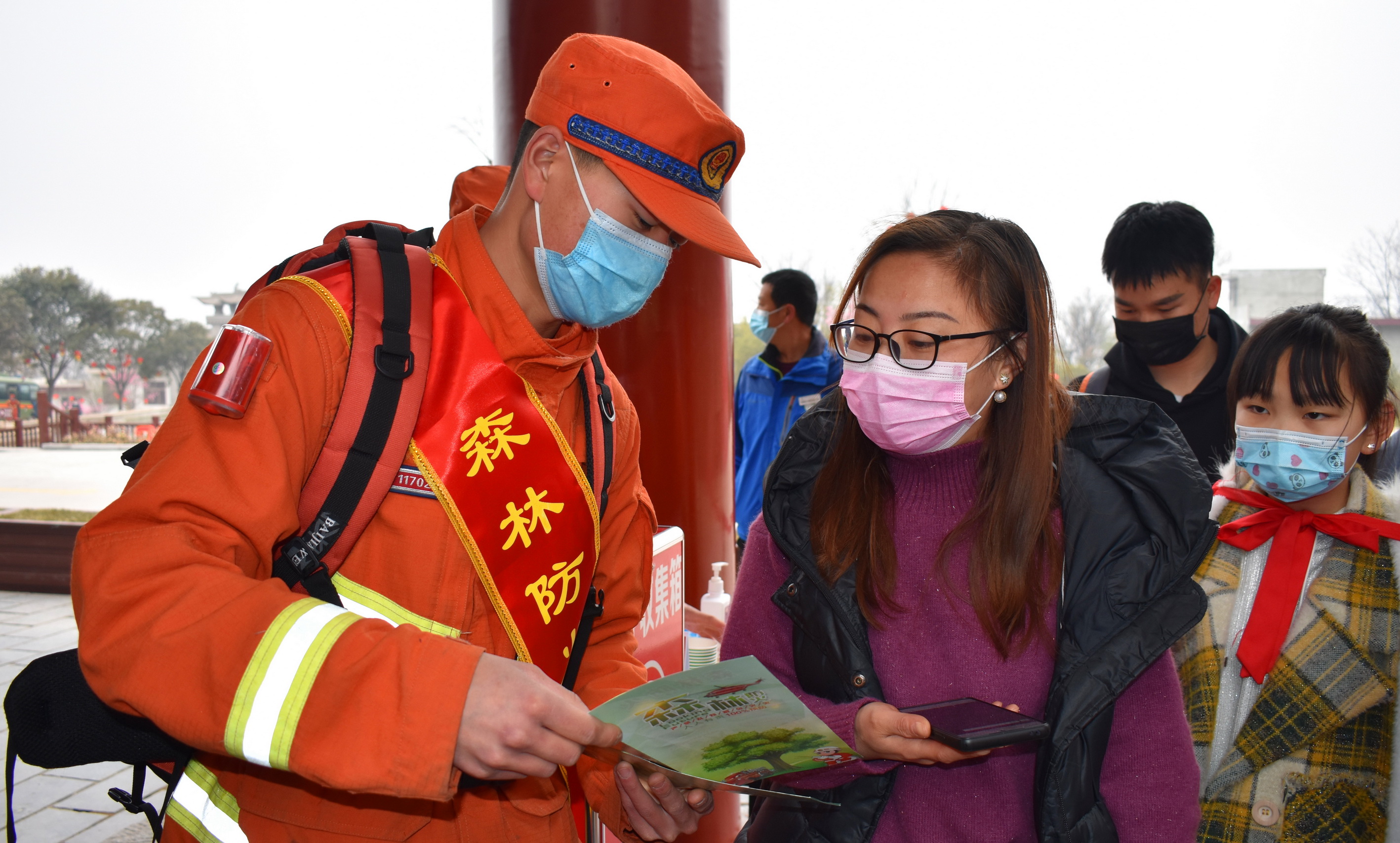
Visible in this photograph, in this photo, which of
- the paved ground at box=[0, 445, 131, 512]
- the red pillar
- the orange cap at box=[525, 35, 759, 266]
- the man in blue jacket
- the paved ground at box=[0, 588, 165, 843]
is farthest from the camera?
the paved ground at box=[0, 445, 131, 512]

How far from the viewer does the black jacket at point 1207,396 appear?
2.81m

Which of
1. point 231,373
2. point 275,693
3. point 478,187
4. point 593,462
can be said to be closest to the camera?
point 275,693

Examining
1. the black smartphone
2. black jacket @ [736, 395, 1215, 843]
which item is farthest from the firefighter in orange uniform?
the black smartphone

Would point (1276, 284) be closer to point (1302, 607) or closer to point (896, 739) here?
point (1302, 607)

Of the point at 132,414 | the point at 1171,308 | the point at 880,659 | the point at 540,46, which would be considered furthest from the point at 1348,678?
the point at 132,414

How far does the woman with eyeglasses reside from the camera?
133cm

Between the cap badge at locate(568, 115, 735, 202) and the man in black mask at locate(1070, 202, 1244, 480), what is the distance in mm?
1947

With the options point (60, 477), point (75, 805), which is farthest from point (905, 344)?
point (60, 477)

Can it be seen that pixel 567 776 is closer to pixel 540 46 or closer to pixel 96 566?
pixel 96 566

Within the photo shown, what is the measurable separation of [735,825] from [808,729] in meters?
2.42

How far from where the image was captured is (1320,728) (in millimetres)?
1789

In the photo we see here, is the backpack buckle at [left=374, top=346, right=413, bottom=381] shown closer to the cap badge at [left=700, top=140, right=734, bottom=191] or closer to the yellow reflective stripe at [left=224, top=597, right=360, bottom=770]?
the yellow reflective stripe at [left=224, top=597, right=360, bottom=770]

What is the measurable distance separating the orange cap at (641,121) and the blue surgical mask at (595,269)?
0.22 ft

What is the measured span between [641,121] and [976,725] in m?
0.98
